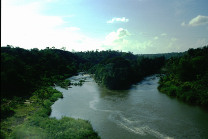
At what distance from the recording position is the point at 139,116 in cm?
2834

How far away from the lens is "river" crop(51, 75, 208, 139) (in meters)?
22.4

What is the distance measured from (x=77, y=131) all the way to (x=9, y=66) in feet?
50.1

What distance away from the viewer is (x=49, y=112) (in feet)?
102

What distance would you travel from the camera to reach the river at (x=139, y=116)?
2238cm

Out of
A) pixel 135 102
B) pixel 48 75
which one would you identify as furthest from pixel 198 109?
pixel 48 75

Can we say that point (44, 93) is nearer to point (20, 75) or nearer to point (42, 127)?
point (42, 127)

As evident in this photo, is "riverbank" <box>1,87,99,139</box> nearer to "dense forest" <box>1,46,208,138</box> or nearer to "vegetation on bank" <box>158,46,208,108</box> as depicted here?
"dense forest" <box>1,46,208,138</box>

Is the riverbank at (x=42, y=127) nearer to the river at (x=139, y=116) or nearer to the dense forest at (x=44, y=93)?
the dense forest at (x=44, y=93)

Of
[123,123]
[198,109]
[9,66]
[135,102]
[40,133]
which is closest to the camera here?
[9,66]

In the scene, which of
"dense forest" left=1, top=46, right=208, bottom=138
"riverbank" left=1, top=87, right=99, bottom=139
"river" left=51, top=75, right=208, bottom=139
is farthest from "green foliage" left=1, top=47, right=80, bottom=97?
"river" left=51, top=75, right=208, bottom=139

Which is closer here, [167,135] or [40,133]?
[40,133]

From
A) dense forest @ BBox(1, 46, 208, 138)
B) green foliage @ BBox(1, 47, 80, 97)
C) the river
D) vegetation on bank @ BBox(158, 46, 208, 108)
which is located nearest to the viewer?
green foliage @ BBox(1, 47, 80, 97)

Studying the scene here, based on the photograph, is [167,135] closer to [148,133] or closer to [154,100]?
[148,133]

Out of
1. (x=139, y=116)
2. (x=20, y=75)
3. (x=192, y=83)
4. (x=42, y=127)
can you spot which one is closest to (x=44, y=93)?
(x=42, y=127)
